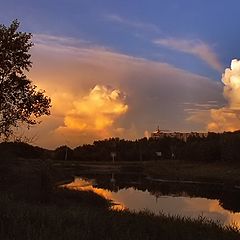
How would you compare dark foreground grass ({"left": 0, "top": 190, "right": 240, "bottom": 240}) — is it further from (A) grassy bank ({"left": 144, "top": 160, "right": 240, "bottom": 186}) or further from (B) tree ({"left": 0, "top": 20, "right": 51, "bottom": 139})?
(A) grassy bank ({"left": 144, "top": 160, "right": 240, "bottom": 186})

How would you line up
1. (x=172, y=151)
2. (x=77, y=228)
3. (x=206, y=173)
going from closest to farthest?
(x=77, y=228) < (x=206, y=173) < (x=172, y=151)

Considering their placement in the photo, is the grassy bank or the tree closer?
the tree

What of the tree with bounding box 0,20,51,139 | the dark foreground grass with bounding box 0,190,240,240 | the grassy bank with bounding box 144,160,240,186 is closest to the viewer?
the dark foreground grass with bounding box 0,190,240,240

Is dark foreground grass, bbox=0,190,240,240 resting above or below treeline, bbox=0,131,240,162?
below

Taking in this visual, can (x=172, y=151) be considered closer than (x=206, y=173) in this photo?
No

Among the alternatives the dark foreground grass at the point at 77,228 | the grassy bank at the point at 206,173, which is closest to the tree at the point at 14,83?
the dark foreground grass at the point at 77,228

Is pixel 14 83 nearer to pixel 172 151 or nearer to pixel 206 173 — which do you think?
pixel 206 173

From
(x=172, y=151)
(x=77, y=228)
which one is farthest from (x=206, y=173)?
(x=77, y=228)

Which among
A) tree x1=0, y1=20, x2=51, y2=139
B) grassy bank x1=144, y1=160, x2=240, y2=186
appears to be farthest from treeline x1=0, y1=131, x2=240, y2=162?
tree x1=0, y1=20, x2=51, y2=139

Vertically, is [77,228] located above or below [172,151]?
below

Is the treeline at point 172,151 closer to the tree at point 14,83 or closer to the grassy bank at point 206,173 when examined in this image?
the grassy bank at point 206,173

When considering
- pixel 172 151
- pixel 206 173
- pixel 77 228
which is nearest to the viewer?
pixel 77 228

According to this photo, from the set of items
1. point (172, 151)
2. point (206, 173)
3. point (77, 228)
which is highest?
point (172, 151)

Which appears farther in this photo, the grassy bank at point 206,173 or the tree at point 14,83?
the grassy bank at point 206,173
